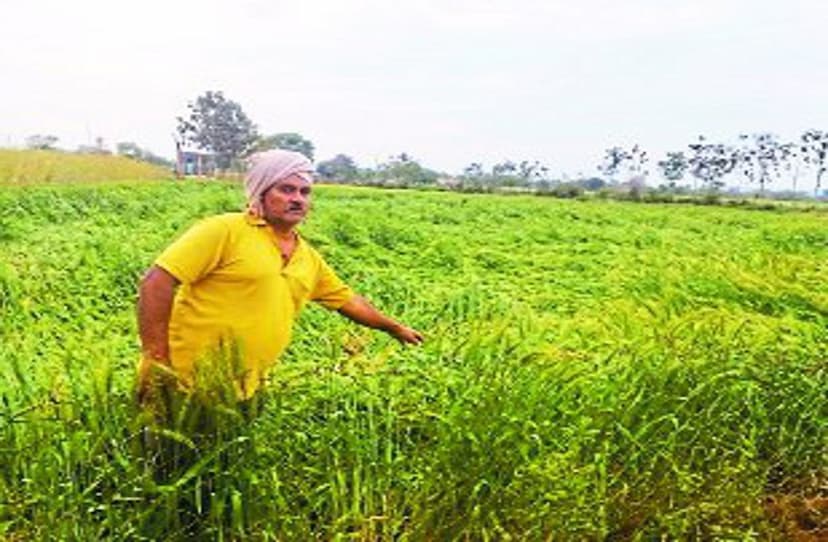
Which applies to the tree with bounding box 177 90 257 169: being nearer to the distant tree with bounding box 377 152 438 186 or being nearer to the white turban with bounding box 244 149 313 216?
the distant tree with bounding box 377 152 438 186

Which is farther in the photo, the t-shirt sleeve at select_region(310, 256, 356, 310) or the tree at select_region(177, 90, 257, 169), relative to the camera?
the tree at select_region(177, 90, 257, 169)

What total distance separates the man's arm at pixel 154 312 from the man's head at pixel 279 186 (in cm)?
34

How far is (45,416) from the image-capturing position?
2.55 metres

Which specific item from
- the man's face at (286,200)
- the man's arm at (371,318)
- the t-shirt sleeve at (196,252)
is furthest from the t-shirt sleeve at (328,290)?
the t-shirt sleeve at (196,252)

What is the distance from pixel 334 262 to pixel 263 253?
5.41 metres

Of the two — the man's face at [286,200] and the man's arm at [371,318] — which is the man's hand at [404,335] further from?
Result: the man's face at [286,200]

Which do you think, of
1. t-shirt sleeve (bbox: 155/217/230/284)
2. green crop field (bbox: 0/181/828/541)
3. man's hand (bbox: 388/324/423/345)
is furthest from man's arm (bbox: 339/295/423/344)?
t-shirt sleeve (bbox: 155/217/230/284)

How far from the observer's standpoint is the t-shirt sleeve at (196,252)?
244cm

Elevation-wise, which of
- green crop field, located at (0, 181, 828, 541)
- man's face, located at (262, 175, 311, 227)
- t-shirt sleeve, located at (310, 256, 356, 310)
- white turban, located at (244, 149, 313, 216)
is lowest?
green crop field, located at (0, 181, 828, 541)

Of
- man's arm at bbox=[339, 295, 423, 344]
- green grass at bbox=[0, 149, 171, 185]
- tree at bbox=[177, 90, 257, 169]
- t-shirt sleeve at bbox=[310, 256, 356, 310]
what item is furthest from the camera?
tree at bbox=[177, 90, 257, 169]

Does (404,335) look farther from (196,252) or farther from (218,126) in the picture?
(218,126)

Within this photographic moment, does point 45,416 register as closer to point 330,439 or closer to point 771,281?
point 330,439

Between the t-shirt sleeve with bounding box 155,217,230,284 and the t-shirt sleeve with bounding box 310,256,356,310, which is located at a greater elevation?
the t-shirt sleeve with bounding box 155,217,230,284

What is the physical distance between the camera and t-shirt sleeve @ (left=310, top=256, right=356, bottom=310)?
9.74 ft
